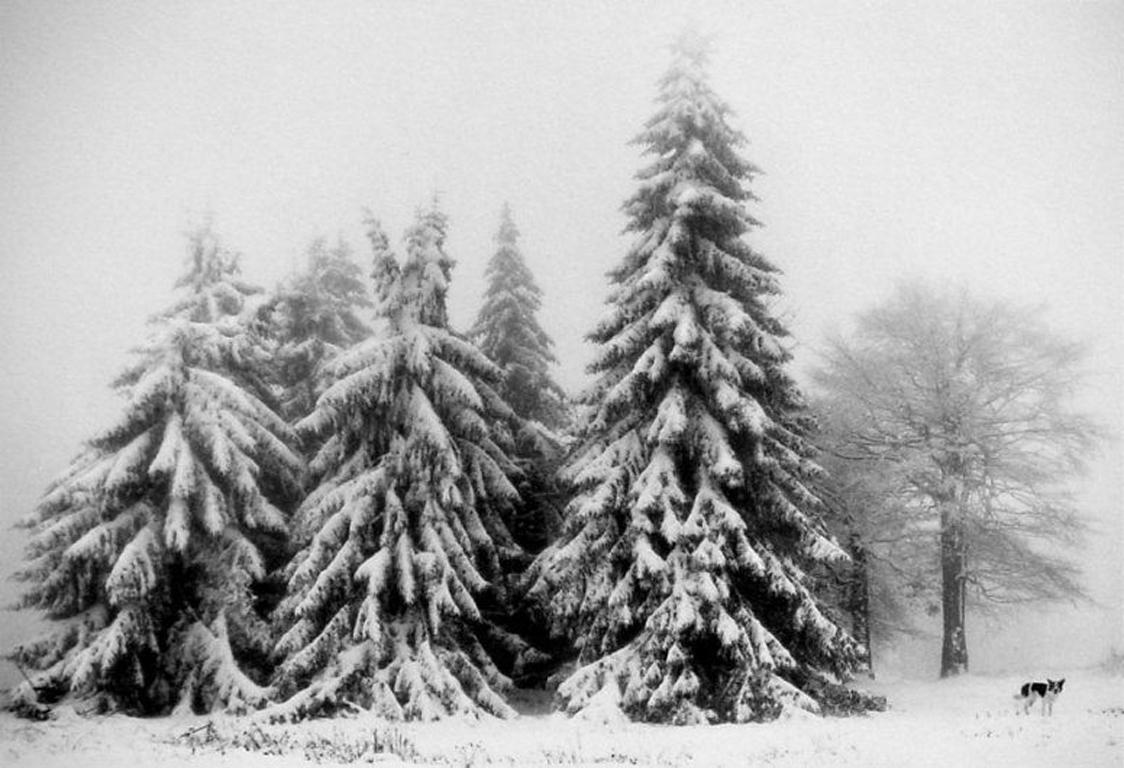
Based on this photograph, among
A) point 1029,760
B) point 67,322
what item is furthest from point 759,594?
point 67,322

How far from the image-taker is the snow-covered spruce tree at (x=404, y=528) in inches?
667

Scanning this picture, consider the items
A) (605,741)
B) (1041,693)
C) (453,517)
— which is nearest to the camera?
(605,741)

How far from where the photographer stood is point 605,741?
1333cm

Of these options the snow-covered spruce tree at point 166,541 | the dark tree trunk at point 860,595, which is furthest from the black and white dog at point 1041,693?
the snow-covered spruce tree at point 166,541

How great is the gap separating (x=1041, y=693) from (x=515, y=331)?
60.5 ft

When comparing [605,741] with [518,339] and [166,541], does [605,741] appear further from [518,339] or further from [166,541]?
[518,339]

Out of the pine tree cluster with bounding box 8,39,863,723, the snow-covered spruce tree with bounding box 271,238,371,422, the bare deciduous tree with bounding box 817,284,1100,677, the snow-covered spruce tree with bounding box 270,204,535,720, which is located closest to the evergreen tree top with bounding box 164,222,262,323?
the pine tree cluster with bounding box 8,39,863,723

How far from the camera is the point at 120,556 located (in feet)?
56.9

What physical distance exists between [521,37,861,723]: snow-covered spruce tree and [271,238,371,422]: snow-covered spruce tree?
1097cm

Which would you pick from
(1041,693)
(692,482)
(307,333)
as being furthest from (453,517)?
(1041,693)

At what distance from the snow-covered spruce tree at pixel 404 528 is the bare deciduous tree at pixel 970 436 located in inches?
474

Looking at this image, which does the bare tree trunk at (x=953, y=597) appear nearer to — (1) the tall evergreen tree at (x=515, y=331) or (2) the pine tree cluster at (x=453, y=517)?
(2) the pine tree cluster at (x=453, y=517)

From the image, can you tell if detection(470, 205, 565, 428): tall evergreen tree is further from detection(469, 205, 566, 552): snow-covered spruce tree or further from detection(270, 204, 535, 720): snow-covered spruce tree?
detection(270, 204, 535, 720): snow-covered spruce tree

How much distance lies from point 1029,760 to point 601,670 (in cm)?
819
